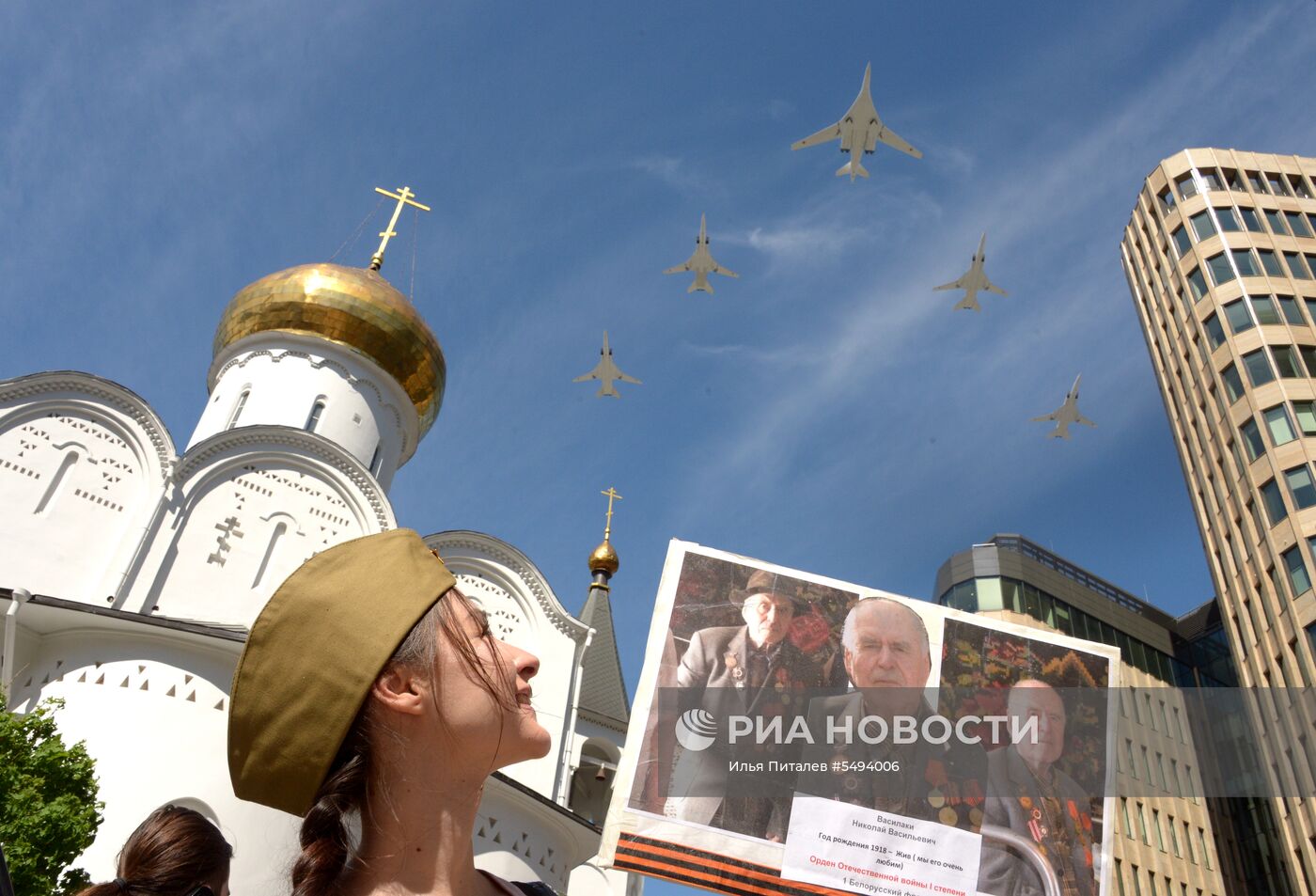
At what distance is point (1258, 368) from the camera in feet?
103

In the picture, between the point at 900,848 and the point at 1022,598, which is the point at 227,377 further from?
the point at 1022,598

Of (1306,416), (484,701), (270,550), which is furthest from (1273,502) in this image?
(484,701)

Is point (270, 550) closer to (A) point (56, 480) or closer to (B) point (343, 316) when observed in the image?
(A) point (56, 480)

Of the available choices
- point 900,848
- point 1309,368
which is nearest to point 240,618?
point 900,848

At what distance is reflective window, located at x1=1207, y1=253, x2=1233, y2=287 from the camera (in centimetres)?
3403

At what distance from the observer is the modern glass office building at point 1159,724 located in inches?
1470

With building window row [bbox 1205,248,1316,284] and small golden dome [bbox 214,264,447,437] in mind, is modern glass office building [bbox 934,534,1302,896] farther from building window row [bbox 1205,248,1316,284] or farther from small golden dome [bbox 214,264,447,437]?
small golden dome [bbox 214,264,447,437]

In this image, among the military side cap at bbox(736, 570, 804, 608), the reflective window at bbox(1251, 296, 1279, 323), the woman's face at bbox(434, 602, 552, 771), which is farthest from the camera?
the reflective window at bbox(1251, 296, 1279, 323)

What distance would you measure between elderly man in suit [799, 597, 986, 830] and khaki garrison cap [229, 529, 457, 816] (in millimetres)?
4440

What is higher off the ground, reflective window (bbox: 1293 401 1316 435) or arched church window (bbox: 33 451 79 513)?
reflective window (bbox: 1293 401 1316 435)

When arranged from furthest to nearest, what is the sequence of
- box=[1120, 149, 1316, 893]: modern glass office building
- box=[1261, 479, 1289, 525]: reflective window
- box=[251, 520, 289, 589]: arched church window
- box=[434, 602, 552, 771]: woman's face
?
box=[1261, 479, 1289, 525]: reflective window → box=[1120, 149, 1316, 893]: modern glass office building → box=[251, 520, 289, 589]: arched church window → box=[434, 602, 552, 771]: woman's face

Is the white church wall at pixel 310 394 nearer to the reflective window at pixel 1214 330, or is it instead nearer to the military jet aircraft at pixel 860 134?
the military jet aircraft at pixel 860 134

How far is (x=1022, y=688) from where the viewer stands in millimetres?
6145

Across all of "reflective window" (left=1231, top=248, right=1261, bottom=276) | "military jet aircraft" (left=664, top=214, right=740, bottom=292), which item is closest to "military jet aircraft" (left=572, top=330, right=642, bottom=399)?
"military jet aircraft" (left=664, top=214, right=740, bottom=292)
